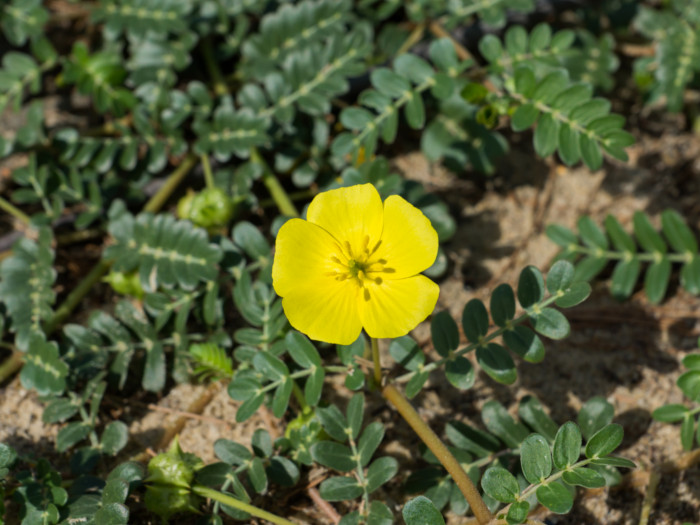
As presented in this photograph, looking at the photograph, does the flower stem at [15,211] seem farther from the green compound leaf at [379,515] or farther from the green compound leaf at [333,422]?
the green compound leaf at [379,515]

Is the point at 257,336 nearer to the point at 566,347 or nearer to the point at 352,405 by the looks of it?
the point at 352,405

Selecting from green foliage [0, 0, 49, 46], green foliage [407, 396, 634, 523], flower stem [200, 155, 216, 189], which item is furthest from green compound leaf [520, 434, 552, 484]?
green foliage [0, 0, 49, 46]

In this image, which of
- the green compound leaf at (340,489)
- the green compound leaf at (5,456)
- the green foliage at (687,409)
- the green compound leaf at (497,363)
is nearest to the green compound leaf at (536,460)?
the green compound leaf at (497,363)

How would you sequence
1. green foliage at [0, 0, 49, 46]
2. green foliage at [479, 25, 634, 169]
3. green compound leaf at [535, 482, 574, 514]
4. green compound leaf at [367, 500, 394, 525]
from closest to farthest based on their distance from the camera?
green compound leaf at [535, 482, 574, 514]
green compound leaf at [367, 500, 394, 525]
green foliage at [479, 25, 634, 169]
green foliage at [0, 0, 49, 46]

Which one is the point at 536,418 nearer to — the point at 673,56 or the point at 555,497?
the point at 555,497

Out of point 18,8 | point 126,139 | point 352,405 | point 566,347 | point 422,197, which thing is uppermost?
point 18,8

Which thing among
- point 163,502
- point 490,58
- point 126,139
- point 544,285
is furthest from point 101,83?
point 544,285

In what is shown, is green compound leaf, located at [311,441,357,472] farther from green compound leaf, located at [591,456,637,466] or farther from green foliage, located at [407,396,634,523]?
green compound leaf, located at [591,456,637,466]
